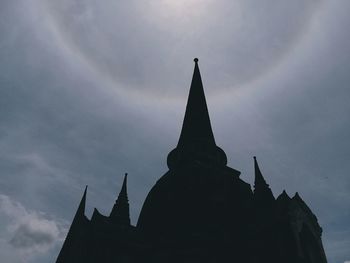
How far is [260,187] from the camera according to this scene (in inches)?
1025

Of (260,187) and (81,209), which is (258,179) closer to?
(260,187)

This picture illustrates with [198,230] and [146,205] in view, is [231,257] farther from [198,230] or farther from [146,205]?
[146,205]

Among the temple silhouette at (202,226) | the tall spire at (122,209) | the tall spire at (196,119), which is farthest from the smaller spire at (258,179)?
the tall spire at (122,209)

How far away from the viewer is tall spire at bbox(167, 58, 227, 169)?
31.6m

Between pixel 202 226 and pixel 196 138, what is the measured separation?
10.7m

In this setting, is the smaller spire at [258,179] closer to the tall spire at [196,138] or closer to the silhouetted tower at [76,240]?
the tall spire at [196,138]

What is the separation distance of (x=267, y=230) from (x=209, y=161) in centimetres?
1030

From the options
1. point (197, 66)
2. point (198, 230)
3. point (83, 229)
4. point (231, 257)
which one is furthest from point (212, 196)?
point (197, 66)

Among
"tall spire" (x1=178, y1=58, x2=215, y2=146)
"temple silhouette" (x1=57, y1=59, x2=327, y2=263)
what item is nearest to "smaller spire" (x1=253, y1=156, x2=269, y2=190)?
"temple silhouette" (x1=57, y1=59, x2=327, y2=263)

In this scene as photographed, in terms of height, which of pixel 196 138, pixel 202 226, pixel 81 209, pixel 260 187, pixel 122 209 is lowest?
pixel 202 226

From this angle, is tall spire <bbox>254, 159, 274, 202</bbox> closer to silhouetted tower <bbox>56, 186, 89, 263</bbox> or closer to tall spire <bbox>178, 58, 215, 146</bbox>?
tall spire <bbox>178, 58, 215, 146</bbox>

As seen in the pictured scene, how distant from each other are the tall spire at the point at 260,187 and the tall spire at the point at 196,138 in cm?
513

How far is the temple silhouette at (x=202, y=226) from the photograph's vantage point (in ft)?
70.1

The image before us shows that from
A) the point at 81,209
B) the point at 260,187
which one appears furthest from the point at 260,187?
the point at 81,209
